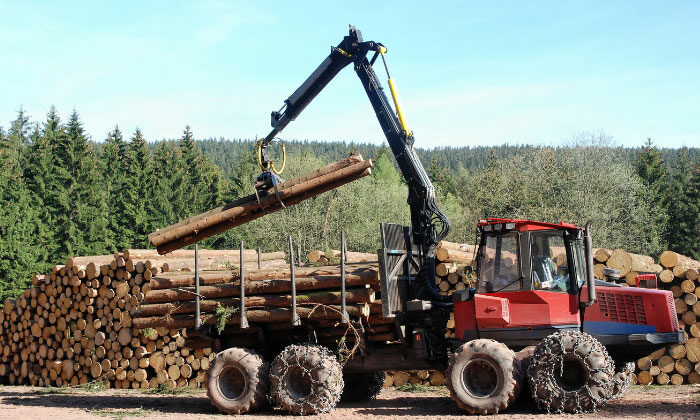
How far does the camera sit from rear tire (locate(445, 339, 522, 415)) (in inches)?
416

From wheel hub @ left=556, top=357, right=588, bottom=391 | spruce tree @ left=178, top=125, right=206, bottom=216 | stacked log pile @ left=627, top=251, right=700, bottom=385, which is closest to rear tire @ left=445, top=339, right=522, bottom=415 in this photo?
wheel hub @ left=556, top=357, right=588, bottom=391

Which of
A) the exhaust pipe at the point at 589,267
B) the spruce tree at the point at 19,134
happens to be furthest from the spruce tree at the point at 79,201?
the exhaust pipe at the point at 589,267

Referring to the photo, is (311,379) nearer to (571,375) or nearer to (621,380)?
(571,375)

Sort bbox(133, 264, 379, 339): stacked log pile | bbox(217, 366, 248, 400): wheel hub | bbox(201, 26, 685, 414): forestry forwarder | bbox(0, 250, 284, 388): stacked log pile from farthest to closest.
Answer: bbox(0, 250, 284, 388): stacked log pile < bbox(217, 366, 248, 400): wheel hub < bbox(133, 264, 379, 339): stacked log pile < bbox(201, 26, 685, 414): forestry forwarder

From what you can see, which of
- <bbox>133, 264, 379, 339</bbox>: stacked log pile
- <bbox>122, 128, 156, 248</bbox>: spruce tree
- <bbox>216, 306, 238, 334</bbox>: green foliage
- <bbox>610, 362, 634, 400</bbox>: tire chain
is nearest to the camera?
<bbox>610, 362, 634, 400</bbox>: tire chain

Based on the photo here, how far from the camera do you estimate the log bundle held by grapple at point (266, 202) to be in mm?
12461

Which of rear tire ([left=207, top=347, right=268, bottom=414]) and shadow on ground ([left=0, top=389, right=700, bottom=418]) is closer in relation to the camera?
shadow on ground ([left=0, top=389, right=700, bottom=418])

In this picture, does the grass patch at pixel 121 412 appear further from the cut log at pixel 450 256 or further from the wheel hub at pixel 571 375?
the cut log at pixel 450 256

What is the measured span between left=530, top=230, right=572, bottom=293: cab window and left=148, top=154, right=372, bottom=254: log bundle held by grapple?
9.92ft

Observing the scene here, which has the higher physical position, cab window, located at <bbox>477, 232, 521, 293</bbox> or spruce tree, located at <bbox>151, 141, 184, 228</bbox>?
Result: spruce tree, located at <bbox>151, 141, 184, 228</bbox>

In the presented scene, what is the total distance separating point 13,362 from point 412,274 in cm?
1358

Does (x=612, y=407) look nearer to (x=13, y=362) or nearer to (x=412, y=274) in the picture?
(x=412, y=274)

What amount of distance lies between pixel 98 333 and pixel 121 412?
6.72 meters

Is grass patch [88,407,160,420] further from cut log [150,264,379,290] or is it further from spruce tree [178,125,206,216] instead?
spruce tree [178,125,206,216]
